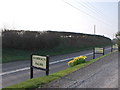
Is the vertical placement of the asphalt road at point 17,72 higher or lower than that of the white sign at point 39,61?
lower

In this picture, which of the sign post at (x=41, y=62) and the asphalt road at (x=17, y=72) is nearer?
the sign post at (x=41, y=62)

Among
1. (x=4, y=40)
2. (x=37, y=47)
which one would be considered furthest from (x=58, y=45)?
(x=4, y=40)

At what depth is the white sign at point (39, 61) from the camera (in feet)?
18.3

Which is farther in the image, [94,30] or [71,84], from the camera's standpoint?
[94,30]

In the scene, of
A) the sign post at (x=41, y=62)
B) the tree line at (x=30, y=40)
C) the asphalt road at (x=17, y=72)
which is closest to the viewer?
the sign post at (x=41, y=62)

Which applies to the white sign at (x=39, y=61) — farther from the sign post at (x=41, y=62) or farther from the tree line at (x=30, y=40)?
the tree line at (x=30, y=40)

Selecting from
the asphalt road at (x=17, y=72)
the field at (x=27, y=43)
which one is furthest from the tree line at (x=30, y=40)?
the asphalt road at (x=17, y=72)

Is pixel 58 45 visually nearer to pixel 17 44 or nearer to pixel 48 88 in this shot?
pixel 17 44

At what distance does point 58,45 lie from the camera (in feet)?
92.6

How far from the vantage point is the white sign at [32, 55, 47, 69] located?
558cm

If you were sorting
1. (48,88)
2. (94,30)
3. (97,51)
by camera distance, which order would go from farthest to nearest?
1. (94,30)
2. (97,51)
3. (48,88)

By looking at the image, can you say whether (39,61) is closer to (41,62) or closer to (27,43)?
Result: (41,62)

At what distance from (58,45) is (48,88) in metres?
24.2

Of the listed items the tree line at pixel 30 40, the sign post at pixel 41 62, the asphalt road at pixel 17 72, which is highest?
the tree line at pixel 30 40
